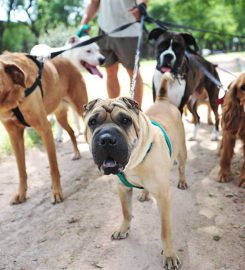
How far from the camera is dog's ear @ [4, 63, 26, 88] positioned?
3.09 meters

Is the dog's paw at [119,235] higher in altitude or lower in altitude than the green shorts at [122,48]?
lower

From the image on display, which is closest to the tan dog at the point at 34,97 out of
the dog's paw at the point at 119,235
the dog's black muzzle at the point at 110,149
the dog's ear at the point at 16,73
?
the dog's ear at the point at 16,73

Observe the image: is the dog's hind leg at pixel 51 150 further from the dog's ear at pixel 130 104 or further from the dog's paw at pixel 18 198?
the dog's ear at pixel 130 104

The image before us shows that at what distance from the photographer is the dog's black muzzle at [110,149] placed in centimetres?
209

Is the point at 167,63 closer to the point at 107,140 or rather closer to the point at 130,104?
the point at 130,104

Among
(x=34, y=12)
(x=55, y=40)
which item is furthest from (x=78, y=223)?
(x=55, y=40)

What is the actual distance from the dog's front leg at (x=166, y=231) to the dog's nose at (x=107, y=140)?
25.4 inches

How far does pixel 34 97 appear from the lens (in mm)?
3396

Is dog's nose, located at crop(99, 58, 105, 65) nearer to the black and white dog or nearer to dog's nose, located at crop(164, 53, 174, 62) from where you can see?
the black and white dog

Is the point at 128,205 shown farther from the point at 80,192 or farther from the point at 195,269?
the point at 80,192

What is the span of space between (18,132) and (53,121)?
9.89 ft

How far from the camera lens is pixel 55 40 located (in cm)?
4025

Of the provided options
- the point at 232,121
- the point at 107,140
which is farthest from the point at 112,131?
the point at 232,121

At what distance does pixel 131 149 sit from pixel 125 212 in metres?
0.94
